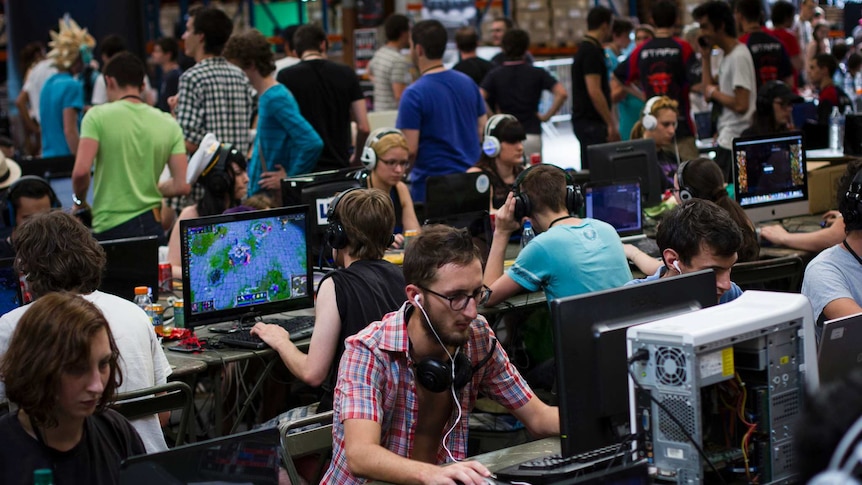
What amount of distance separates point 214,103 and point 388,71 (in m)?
3.85

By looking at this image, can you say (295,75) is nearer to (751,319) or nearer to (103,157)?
(103,157)

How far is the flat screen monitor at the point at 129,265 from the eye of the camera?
4715 millimetres

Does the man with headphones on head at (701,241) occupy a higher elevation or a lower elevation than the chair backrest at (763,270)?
higher

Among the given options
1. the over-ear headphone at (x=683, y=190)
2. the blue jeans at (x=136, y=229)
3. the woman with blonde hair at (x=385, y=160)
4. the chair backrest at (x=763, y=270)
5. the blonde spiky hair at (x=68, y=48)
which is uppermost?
the blonde spiky hair at (x=68, y=48)

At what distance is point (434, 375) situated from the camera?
2998 mm

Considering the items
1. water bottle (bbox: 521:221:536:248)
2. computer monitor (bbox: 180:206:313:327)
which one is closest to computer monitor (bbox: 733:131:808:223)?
water bottle (bbox: 521:221:536:248)

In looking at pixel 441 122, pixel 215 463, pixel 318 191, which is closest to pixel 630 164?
pixel 441 122

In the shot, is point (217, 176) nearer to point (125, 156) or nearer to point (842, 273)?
point (125, 156)

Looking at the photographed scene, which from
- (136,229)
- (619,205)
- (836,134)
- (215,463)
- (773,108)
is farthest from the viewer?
(836,134)

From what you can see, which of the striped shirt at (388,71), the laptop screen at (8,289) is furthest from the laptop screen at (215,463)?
the striped shirt at (388,71)

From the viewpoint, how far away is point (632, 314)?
104 inches

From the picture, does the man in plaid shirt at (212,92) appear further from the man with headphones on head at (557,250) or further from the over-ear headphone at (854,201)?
the over-ear headphone at (854,201)

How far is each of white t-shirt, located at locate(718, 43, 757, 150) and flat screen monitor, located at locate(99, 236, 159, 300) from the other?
190 inches

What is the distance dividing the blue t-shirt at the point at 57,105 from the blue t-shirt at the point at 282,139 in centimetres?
356
